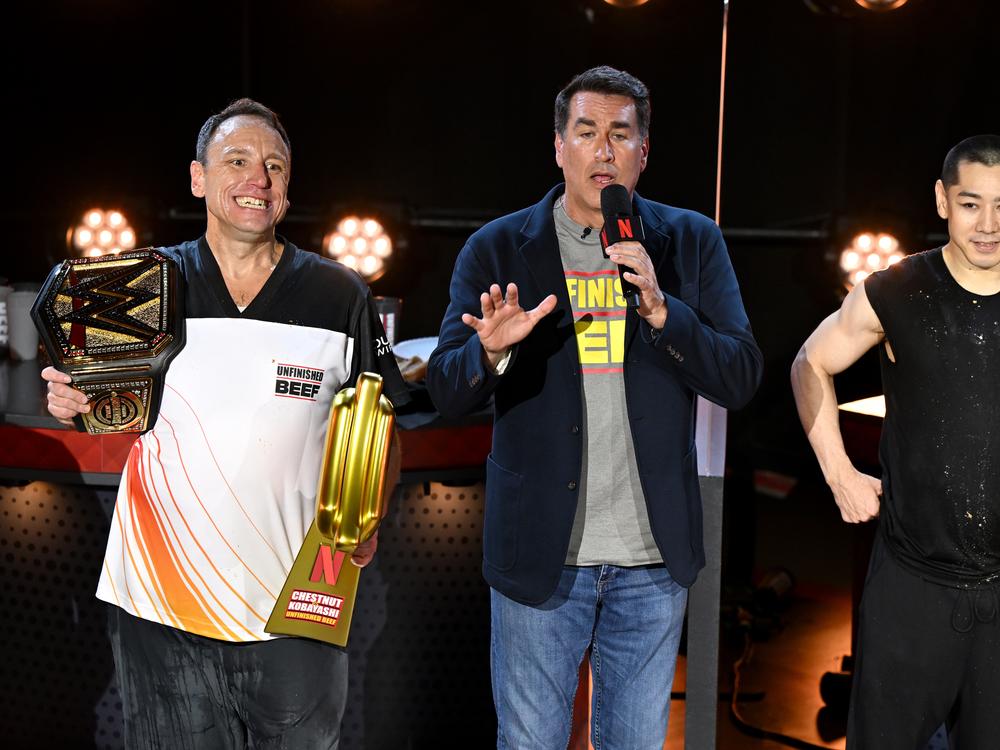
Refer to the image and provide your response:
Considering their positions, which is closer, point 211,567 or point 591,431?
point 211,567

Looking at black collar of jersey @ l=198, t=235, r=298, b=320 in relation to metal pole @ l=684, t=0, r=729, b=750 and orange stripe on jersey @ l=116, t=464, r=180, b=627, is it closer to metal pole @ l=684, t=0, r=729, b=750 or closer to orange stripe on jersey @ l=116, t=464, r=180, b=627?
orange stripe on jersey @ l=116, t=464, r=180, b=627

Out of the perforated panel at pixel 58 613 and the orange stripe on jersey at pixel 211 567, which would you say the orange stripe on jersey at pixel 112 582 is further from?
the perforated panel at pixel 58 613

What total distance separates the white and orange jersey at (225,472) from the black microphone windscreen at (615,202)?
19.4 inches

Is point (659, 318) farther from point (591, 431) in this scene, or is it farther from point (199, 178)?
point (199, 178)

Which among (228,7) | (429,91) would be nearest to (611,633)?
(429,91)

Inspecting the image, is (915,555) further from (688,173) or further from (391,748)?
(688,173)

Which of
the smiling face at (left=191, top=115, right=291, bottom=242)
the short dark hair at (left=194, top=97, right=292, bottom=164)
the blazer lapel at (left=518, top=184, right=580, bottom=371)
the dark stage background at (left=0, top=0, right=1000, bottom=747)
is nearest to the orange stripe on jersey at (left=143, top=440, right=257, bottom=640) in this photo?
the smiling face at (left=191, top=115, right=291, bottom=242)

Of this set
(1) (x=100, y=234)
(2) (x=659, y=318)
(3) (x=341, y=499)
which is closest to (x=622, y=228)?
(2) (x=659, y=318)

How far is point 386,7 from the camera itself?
15.2 feet

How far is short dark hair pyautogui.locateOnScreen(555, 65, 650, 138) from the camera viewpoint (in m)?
2.09

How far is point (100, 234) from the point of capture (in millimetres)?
4543

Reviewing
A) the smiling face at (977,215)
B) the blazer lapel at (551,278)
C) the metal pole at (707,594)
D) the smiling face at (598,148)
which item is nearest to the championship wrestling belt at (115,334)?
the blazer lapel at (551,278)

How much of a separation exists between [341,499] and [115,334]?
44cm

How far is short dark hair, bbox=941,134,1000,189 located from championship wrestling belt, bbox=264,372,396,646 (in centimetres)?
102
